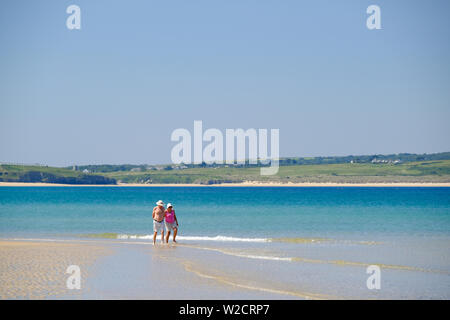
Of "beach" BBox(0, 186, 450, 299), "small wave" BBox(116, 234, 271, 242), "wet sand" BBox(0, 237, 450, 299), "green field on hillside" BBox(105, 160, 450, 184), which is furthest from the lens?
"green field on hillside" BBox(105, 160, 450, 184)

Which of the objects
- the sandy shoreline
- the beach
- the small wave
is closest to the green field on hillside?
the sandy shoreline

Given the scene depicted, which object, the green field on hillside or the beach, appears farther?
the green field on hillside

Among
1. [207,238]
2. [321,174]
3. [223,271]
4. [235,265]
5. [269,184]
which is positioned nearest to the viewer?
[223,271]

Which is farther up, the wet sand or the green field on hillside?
the wet sand

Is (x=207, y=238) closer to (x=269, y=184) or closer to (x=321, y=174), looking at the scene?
(x=321, y=174)

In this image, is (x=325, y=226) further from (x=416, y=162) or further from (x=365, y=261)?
(x=416, y=162)

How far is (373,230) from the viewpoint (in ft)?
115

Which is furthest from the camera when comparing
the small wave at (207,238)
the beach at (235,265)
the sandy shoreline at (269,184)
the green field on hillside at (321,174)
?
the green field on hillside at (321,174)

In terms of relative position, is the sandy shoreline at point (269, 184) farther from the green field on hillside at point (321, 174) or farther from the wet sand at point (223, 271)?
the wet sand at point (223, 271)

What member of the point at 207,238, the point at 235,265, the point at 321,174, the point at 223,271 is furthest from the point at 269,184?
the point at 223,271

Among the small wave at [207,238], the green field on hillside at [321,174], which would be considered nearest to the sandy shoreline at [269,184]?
the green field on hillside at [321,174]

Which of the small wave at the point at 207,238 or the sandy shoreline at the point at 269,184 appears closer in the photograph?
the small wave at the point at 207,238

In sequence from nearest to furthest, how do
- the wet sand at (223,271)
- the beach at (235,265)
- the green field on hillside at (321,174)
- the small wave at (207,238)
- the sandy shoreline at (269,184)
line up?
the wet sand at (223,271) → the beach at (235,265) → the small wave at (207,238) → the sandy shoreline at (269,184) → the green field on hillside at (321,174)

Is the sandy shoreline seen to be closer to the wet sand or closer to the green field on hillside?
the green field on hillside
